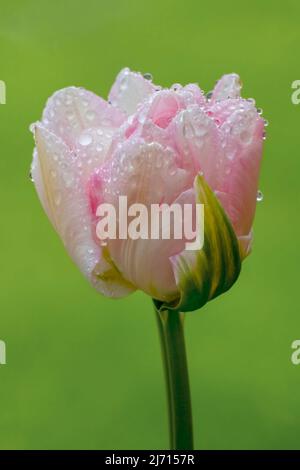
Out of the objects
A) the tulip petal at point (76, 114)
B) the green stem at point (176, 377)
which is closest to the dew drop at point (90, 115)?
the tulip petal at point (76, 114)

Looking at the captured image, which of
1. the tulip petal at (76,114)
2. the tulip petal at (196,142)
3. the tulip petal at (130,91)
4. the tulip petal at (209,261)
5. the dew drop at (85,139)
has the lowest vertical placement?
the tulip petal at (209,261)

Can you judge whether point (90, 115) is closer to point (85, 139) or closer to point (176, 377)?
point (85, 139)

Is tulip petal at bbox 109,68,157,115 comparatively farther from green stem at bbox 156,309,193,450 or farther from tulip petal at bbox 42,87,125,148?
green stem at bbox 156,309,193,450

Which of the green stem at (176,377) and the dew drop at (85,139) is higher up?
the dew drop at (85,139)

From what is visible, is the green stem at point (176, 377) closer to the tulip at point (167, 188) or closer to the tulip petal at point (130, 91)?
the tulip at point (167, 188)

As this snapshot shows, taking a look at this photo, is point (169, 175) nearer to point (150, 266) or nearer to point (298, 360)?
point (150, 266)

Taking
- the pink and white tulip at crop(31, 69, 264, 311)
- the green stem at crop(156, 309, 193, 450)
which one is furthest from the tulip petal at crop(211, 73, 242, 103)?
the green stem at crop(156, 309, 193, 450)

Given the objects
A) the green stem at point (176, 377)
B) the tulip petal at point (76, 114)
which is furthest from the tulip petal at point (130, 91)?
the green stem at point (176, 377)

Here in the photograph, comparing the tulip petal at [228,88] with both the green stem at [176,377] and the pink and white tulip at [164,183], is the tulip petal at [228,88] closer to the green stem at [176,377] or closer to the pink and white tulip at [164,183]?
the pink and white tulip at [164,183]

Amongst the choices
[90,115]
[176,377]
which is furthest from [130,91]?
[176,377]
